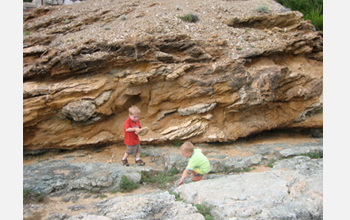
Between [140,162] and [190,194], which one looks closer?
[190,194]

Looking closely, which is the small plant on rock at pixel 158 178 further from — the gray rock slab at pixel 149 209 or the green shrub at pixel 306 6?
the green shrub at pixel 306 6

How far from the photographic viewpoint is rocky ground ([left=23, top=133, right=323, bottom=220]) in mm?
4203

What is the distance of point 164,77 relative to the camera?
773cm

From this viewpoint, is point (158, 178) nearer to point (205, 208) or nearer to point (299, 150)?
point (205, 208)

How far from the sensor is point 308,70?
9.16 metres

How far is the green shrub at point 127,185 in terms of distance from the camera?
570 cm

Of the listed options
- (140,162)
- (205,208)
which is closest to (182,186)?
(205,208)

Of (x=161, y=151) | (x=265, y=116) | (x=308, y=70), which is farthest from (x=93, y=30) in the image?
(x=308, y=70)

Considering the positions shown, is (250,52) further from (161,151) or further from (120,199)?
(120,199)

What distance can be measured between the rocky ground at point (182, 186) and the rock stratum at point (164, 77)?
0.55 m

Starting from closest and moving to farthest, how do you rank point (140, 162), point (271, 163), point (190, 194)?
1. point (190, 194)
2. point (140, 162)
3. point (271, 163)

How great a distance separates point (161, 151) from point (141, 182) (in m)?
1.67

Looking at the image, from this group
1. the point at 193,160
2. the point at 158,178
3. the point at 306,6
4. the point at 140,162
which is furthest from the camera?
the point at 306,6

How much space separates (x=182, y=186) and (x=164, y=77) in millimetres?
3662
